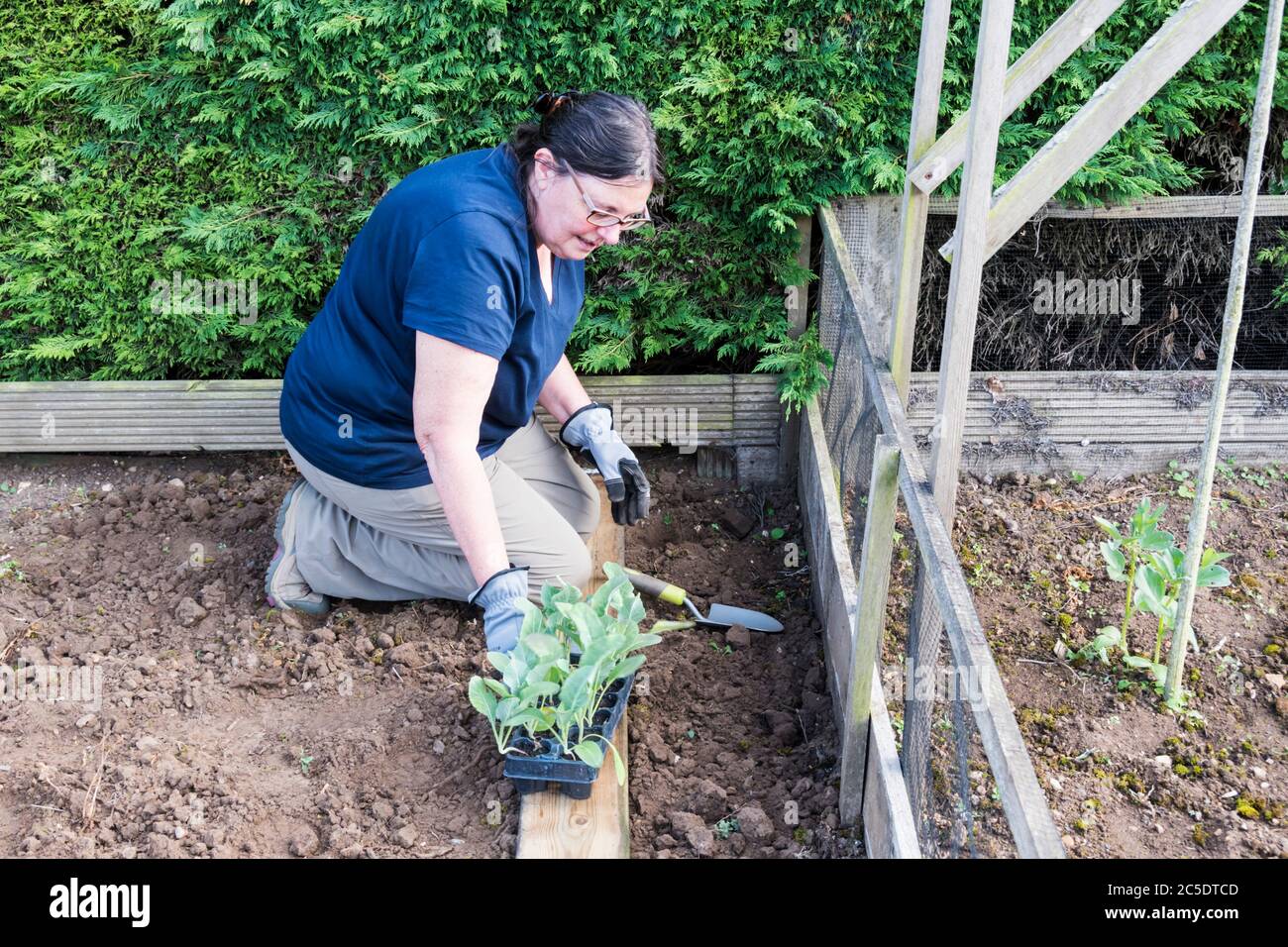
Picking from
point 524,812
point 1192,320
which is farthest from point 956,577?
point 1192,320

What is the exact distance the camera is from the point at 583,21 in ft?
11.8

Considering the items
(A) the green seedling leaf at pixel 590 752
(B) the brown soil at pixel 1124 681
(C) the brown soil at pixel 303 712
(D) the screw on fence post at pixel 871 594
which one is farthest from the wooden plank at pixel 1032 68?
(A) the green seedling leaf at pixel 590 752

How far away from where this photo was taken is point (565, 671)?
→ 2350 mm

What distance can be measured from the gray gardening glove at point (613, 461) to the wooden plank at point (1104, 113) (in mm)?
1447

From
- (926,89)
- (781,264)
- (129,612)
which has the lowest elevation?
Result: (129,612)

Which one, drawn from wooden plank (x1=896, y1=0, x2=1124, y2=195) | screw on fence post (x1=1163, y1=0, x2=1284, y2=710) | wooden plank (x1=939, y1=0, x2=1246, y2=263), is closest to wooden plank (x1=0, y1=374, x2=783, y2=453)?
wooden plank (x1=896, y1=0, x2=1124, y2=195)

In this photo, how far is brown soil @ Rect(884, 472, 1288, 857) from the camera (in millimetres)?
2410

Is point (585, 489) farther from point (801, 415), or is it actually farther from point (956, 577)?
point (956, 577)

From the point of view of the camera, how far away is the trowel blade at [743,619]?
3.36m

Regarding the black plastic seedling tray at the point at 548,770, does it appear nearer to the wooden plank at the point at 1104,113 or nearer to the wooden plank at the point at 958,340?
the wooden plank at the point at 958,340

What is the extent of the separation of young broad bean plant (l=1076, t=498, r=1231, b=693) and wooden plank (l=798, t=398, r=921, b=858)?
634mm

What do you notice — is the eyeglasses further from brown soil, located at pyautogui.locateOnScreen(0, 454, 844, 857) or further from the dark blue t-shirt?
brown soil, located at pyautogui.locateOnScreen(0, 454, 844, 857)

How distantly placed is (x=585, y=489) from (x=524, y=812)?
1362 millimetres
